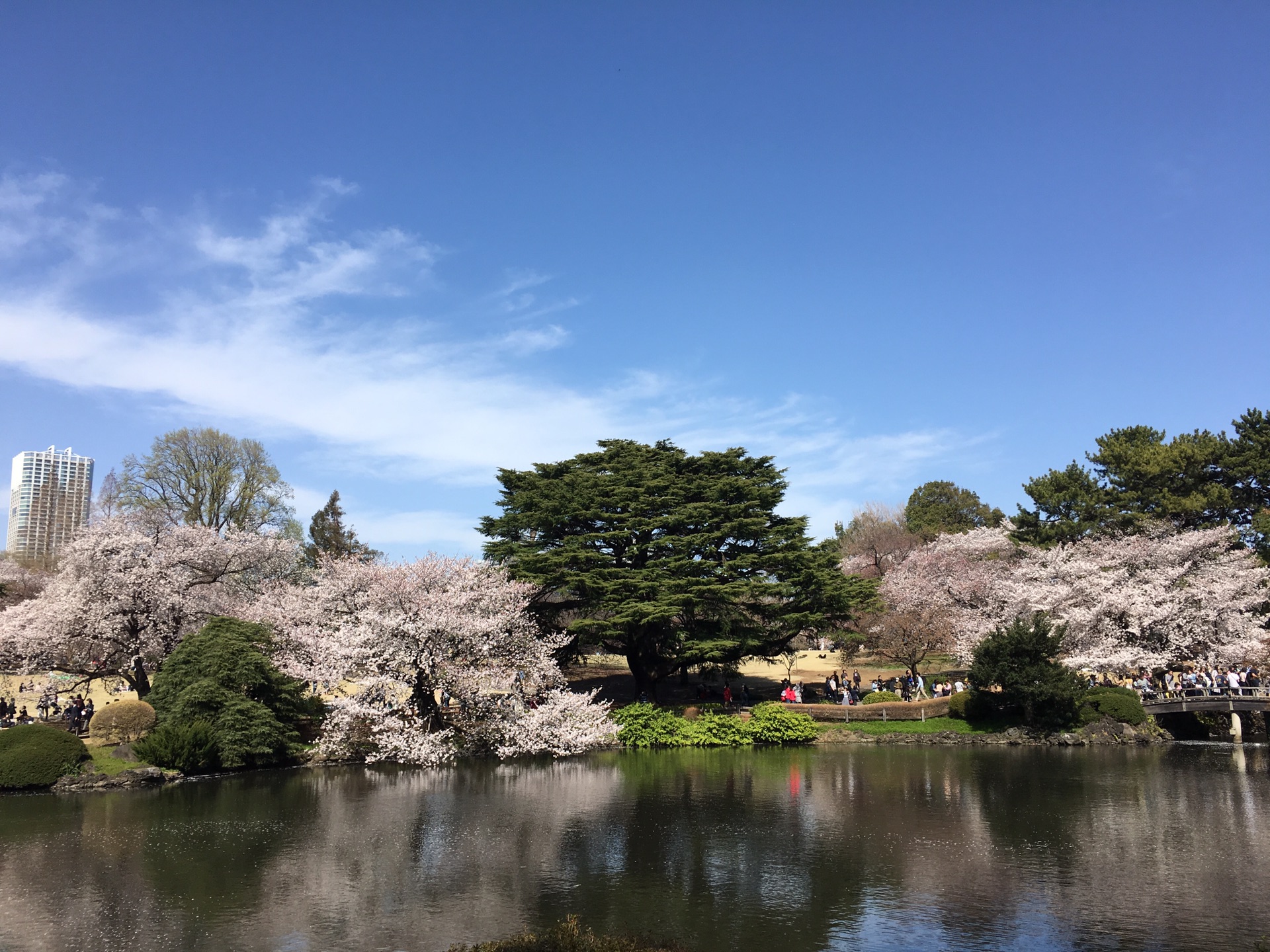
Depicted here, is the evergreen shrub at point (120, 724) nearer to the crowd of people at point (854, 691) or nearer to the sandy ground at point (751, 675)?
the sandy ground at point (751, 675)

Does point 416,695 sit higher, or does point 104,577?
point 104,577

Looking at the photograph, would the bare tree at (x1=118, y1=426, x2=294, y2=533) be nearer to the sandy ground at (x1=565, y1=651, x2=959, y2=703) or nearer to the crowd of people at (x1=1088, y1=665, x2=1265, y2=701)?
the sandy ground at (x1=565, y1=651, x2=959, y2=703)

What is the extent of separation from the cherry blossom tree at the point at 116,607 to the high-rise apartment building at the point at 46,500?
136 ft

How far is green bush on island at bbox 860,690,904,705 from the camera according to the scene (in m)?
42.8

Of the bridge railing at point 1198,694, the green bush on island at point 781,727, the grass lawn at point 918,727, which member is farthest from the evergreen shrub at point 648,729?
the bridge railing at point 1198,694

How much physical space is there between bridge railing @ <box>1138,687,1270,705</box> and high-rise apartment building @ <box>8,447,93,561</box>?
7592 centimetres

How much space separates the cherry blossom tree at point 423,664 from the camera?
103ft

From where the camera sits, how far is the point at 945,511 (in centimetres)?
8931

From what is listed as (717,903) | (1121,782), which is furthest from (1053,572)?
(717,903)

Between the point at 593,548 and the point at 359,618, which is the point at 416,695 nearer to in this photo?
the point at 359,618

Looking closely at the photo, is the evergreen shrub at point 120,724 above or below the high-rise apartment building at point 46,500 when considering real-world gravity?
below

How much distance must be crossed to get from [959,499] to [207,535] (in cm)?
7565

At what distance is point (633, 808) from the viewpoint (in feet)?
70.8

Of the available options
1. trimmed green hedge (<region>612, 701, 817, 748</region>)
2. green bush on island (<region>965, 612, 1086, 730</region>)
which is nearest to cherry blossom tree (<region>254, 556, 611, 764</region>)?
trimmed green hedge (<region>612, 701, 817, 748</region>)
